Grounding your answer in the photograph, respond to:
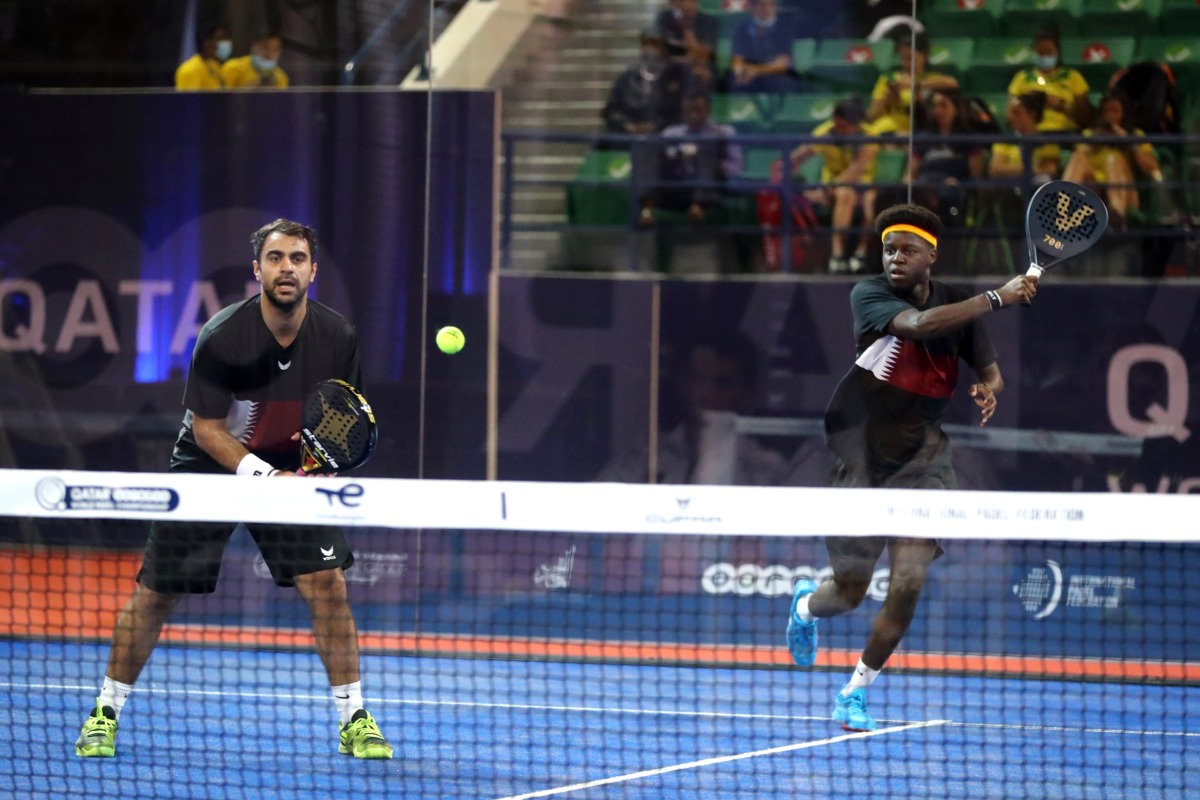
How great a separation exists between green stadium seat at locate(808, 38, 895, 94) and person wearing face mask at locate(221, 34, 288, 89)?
101 inches

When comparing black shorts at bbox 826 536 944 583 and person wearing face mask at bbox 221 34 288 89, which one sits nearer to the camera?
black shorts at bbox 826 536 944 583

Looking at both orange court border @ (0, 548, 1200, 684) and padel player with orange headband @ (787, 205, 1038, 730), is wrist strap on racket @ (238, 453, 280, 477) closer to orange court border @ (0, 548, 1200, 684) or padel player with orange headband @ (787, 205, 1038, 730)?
padel player with orange headband @ (787, 205, 1038, 730)

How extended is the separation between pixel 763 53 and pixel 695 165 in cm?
60

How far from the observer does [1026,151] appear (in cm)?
782

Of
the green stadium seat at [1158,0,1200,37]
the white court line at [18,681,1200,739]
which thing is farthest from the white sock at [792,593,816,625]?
the green stadium seat at [1158,0,1200,37]

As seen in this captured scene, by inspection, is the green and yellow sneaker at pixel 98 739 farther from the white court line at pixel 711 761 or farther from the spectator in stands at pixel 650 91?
the spectator in stands at pixel 650 91

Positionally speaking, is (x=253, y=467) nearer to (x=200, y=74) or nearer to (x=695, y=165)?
(x=695, y=165)

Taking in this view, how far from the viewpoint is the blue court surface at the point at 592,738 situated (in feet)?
16.0

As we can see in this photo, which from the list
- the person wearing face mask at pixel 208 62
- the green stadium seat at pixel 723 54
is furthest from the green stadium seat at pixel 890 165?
the person wearing face mask at pixel 208 62

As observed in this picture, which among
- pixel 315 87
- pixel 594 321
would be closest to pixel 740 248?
pixel 594 321

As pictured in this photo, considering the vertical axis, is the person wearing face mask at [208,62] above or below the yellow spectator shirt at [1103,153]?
above

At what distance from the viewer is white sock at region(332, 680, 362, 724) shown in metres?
5.32

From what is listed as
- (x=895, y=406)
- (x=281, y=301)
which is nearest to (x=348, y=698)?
(x=281, y=301)

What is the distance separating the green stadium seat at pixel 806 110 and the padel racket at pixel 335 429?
345 cm
